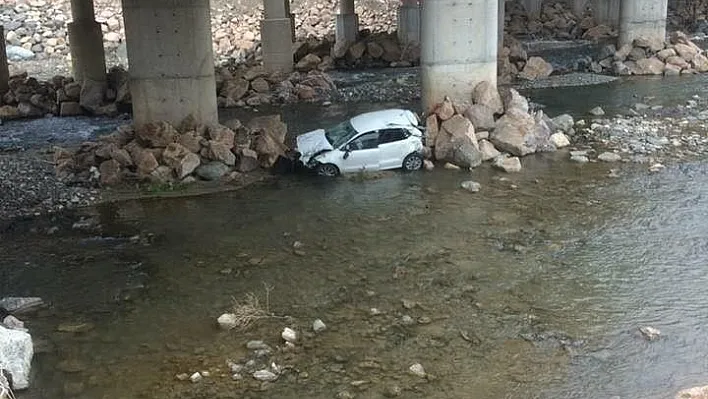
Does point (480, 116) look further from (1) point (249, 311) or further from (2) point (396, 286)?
(1) point (249, 311)

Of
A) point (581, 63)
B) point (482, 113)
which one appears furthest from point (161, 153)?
point (581, 63)

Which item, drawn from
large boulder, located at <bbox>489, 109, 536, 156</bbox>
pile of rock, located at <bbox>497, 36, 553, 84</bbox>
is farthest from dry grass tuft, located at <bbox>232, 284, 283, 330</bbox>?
pile of rock, located at <bbox>497, 36, 553, 84</bbox>

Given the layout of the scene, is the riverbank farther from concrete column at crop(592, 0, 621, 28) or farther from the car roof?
concrete column at crop(592, 0, 621, 28)

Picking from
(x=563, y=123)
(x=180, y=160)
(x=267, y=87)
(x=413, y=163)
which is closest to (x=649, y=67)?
(x=563, y=123)

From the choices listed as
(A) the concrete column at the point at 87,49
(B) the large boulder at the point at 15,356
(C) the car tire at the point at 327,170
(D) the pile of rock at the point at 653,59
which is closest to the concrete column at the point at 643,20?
(D) the pile of rock at the point at 653,59

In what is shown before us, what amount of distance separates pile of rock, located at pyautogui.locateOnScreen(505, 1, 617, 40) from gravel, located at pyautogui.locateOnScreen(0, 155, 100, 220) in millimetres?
35411

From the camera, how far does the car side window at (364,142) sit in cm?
1875

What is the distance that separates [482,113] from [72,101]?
1654 cm

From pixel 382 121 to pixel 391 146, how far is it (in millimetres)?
640

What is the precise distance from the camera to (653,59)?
33.1 m

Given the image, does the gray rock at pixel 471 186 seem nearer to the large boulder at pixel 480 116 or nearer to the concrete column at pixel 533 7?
the large boulder at pixel 480 116

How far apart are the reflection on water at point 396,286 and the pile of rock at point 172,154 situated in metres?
1.61

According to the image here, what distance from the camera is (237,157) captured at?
65.7 ft

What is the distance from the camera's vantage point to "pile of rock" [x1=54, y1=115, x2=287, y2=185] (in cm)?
1911
